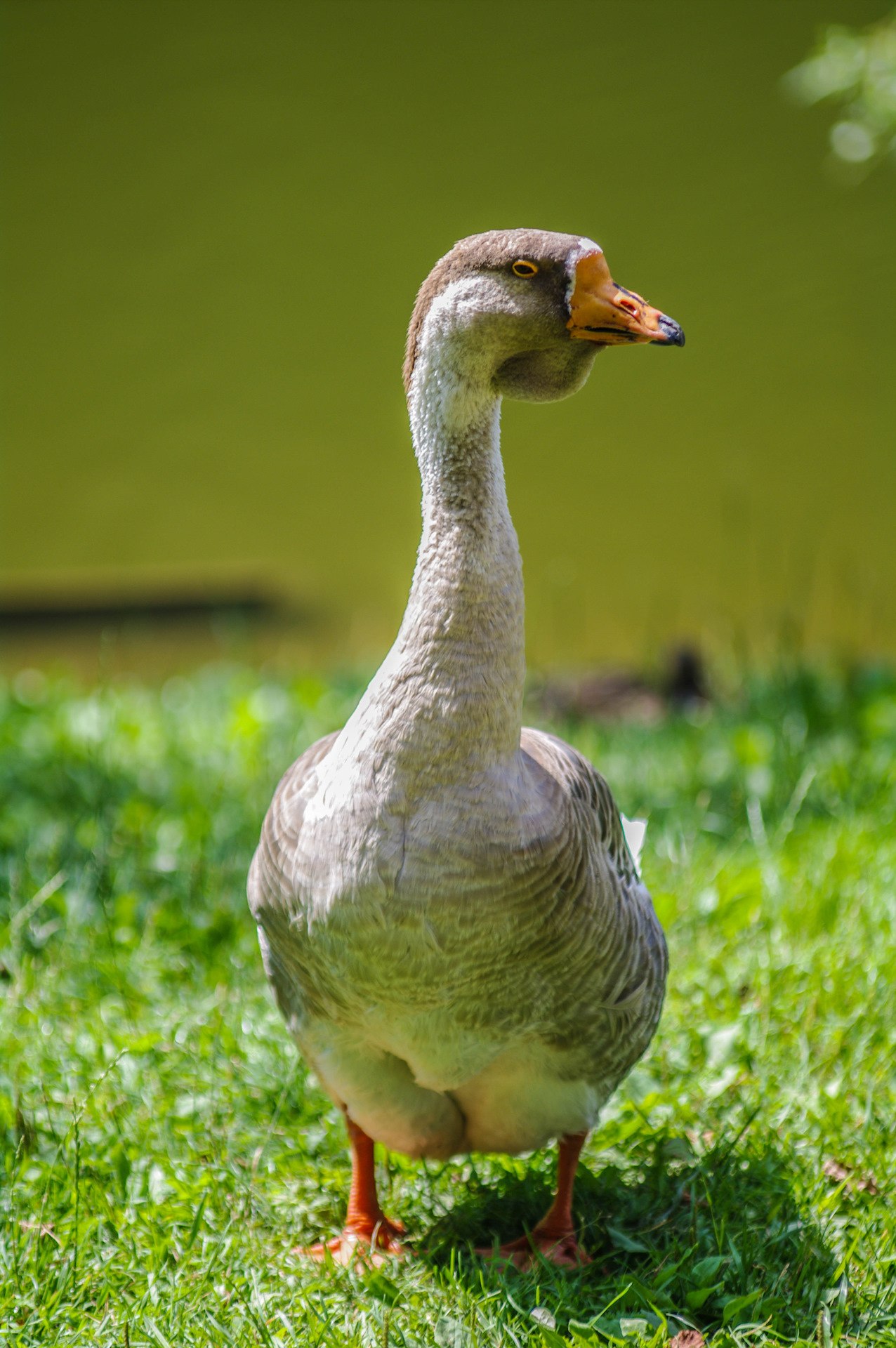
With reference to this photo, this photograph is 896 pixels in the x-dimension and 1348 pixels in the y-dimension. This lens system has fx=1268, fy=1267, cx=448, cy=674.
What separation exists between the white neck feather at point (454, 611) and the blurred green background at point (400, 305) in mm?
3841

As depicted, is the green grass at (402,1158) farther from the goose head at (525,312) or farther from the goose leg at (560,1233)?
the goose head at (525,312)

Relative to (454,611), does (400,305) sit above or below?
above

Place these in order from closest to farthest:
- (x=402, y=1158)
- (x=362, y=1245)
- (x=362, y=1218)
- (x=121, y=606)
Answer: (x=362, y=1245), (x=362, y=1218), (x=402, y=1158), (x=121, y=606)

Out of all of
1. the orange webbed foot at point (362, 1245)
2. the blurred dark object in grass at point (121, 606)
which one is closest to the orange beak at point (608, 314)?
the orange webbed foot at point (362, 1245)

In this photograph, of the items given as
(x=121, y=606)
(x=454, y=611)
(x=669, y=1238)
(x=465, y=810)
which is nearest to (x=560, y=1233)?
(x=669, y=1238)

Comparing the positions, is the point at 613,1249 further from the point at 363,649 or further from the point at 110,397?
the point at 110,397

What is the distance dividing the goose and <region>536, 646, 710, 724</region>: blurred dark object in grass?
313 centimetres

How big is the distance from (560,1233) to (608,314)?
154 cm

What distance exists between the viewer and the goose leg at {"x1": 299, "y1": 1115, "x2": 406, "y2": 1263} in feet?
7.27

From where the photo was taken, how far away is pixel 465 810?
72.1 inches

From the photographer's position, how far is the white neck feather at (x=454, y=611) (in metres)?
1.85

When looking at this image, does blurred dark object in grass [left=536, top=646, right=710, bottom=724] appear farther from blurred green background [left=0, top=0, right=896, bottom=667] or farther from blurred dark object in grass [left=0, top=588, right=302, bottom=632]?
blurred dark object in grass [left=0, top=588, right=302, bottom=632]

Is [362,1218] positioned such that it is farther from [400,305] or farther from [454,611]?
[400,305]

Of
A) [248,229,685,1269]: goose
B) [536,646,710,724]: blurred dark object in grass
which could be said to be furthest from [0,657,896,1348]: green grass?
[536,646,710,724]: blurred dark object in grass
